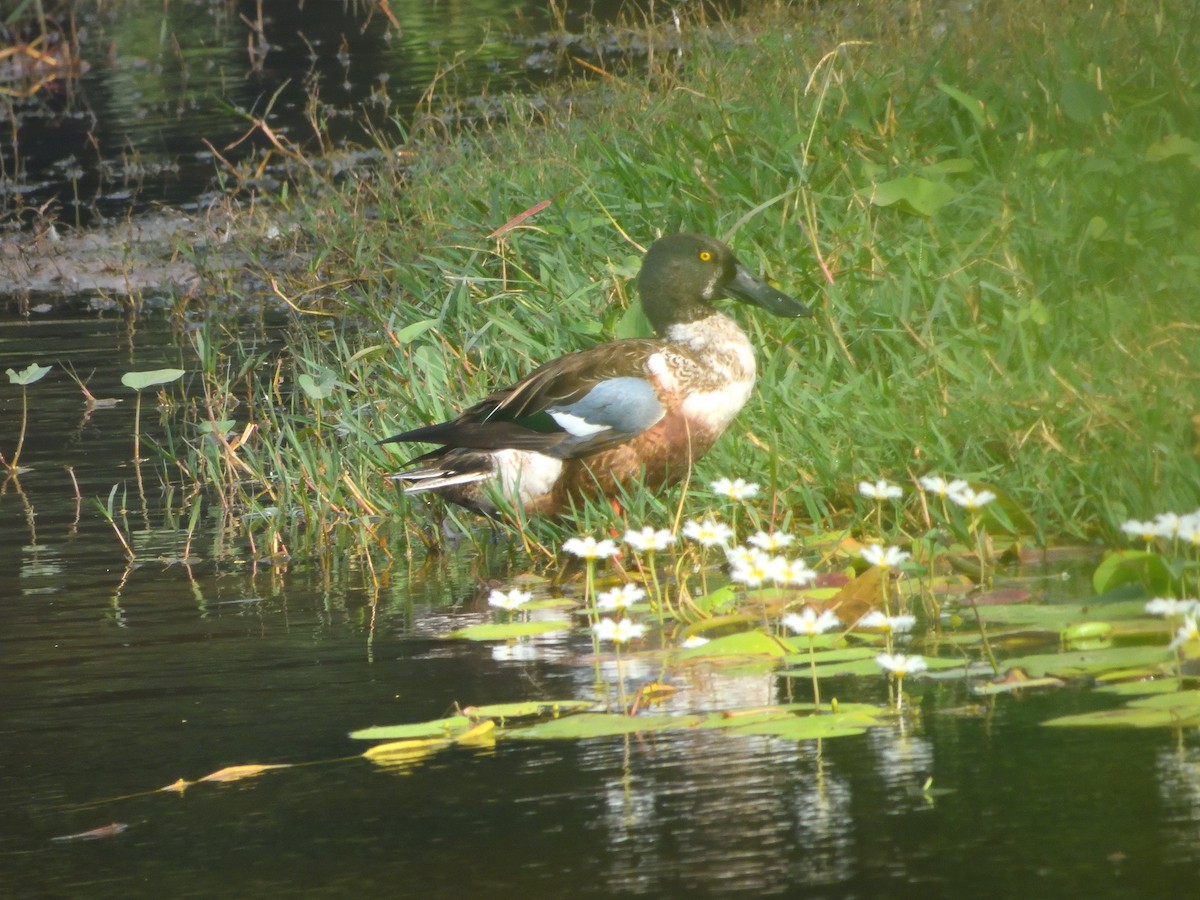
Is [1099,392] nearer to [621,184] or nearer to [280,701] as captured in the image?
[280,701]

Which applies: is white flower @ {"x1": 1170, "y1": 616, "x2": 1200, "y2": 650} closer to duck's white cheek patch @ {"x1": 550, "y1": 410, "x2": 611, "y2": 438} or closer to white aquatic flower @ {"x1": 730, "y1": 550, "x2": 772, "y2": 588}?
white aquatic flower @ {"x1": 730, "y1": 550, "x2": 772, "y2": 588}

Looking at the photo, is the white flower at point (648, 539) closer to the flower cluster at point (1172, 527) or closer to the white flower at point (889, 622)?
the white flower at point (889, 622)

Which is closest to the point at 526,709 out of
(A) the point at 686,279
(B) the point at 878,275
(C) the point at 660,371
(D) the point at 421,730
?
(D) the point at 421,730

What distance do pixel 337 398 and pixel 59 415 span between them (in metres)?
1.68

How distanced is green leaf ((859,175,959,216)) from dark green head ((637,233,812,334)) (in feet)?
2.18

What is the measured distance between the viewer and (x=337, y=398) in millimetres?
7422

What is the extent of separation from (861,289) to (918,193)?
0.38m

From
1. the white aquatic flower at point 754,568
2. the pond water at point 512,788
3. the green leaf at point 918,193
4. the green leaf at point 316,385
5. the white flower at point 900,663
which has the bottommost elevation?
the pond water at point 512,788

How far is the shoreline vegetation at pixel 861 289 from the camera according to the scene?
516 cm

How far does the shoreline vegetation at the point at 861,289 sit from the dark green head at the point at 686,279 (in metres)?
0.34

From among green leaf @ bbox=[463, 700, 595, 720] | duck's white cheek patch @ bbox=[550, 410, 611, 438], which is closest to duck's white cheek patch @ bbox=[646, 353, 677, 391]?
duck's white cheek patch @ bbox=[550, 410, 611, 438]

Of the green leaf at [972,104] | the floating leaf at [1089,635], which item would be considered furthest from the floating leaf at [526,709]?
the green leaf at [972,104]

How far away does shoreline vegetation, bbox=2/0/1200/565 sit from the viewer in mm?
5164

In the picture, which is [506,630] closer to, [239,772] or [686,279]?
[239,772]
